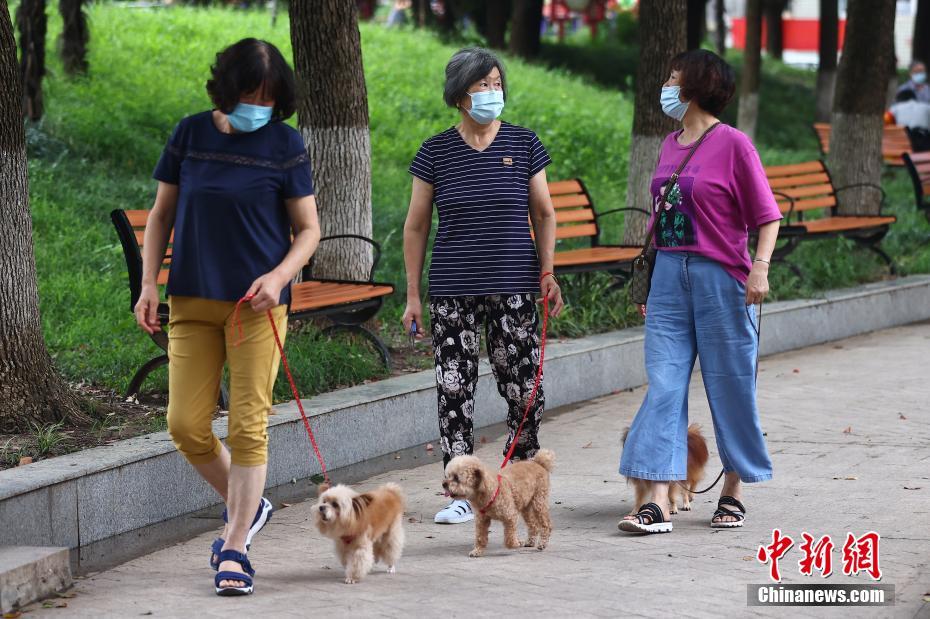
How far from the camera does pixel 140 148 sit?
13.8 meters

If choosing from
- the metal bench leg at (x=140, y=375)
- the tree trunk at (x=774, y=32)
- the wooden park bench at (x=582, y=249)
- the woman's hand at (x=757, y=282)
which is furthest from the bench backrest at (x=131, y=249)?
the tree trunk at (x=774, y=32)

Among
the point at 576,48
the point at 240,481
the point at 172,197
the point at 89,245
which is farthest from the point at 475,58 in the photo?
the point at 576,48

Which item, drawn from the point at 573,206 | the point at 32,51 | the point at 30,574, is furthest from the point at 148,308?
the point at 32,51

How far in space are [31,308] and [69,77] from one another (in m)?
10.4

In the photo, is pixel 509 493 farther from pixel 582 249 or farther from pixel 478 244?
pixel 582 249

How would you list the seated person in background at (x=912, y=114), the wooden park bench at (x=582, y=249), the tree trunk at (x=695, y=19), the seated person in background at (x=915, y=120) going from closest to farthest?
the wooden park bench at (x=582, y=249), the seated person in background at (x=915, y=120), the seated person in background at (x=912, y=114), the tree trunk at (x=695, y=19)

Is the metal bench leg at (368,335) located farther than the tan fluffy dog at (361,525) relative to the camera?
Yes

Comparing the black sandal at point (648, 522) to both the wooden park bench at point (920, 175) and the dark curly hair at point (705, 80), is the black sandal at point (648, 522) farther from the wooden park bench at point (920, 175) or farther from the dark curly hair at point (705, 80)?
the wooden park bench at point (920, 175)

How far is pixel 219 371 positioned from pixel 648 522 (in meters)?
1.84

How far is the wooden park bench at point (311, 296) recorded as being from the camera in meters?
7.08

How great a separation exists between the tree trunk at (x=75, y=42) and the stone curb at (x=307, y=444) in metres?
9.16

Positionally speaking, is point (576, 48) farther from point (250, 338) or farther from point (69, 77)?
point (250, 338)

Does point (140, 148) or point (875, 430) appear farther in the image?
point (140, 148)

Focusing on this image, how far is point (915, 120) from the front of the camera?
21.4 m
